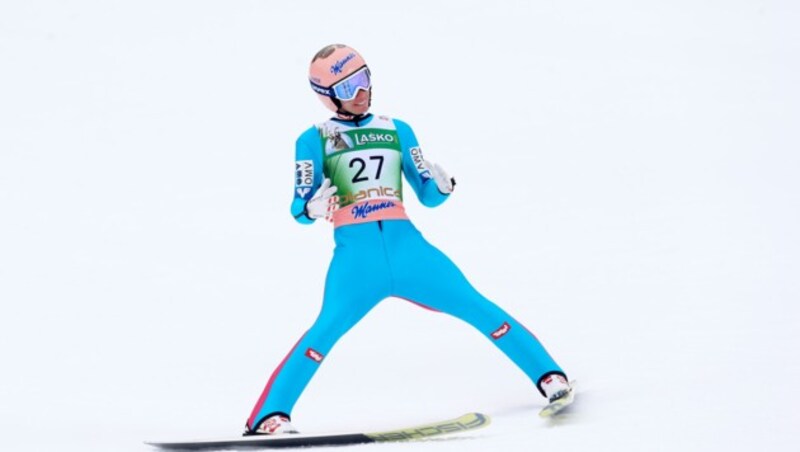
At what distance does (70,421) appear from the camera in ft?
25.6

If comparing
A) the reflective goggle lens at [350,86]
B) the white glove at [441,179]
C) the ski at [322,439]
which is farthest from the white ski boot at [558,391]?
the reflective goggle lens at [350,86]

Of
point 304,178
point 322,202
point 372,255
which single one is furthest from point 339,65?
point 372,255

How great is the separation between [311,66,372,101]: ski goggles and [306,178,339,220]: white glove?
1.83 feet

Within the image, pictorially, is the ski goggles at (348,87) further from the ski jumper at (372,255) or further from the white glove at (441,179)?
the white glove at (441,179)

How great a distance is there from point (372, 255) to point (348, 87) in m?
1.00

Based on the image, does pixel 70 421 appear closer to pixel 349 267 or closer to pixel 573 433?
pixel 349 267

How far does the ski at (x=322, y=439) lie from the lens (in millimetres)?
6434

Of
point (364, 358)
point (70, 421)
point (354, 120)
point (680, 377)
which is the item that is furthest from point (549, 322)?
point (70, 421)

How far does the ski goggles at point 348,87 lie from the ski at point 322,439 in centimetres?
198

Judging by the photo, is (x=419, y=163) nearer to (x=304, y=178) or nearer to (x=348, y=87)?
(x=348, y=87)

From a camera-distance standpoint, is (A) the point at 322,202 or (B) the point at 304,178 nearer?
(A) the point at 322,202

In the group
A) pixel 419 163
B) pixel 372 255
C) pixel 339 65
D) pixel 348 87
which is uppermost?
pixel 339 65

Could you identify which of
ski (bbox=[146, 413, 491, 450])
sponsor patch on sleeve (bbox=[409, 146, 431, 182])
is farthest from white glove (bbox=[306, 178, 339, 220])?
ski (bbox=[146, 413, 491, 450])

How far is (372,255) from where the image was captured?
712cm
